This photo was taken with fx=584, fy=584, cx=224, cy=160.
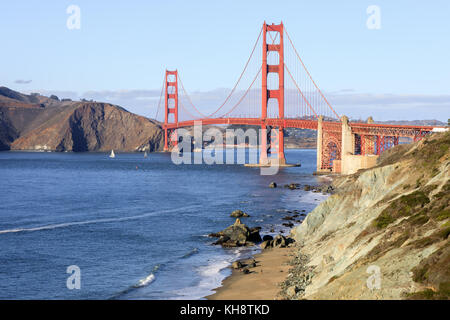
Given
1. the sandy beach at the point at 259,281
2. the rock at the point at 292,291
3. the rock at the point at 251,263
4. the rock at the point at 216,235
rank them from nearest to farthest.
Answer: the rock at the point at 292,291 → the sandy beach at the point at 259,281 → the rock at the point at 251,263 → the rock at the point at 216,235

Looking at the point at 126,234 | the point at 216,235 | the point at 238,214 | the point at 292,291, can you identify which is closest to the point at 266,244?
the point at 216,235

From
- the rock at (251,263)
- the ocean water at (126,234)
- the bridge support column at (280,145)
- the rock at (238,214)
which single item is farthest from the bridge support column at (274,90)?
the rock at (251,263)

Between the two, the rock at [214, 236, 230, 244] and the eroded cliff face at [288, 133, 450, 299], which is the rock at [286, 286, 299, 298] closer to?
the eroded cliff face at [288, 133, 450, 299]

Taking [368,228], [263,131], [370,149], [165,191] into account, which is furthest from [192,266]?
[263,131]

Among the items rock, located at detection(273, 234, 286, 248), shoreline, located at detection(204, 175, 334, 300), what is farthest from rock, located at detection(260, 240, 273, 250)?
shoreline, located at detection(204, 175, 334, 300)

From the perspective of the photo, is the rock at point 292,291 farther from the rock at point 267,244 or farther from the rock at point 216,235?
the rock at point 216,235
